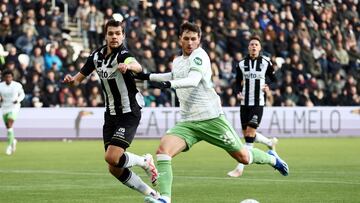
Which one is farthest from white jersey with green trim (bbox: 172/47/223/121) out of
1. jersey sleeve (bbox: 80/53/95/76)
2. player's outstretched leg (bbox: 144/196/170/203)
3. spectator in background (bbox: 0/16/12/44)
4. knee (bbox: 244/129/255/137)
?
spectator in background (bbox: 0/16/12/44)

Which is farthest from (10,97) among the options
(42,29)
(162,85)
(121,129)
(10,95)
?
(162,85)

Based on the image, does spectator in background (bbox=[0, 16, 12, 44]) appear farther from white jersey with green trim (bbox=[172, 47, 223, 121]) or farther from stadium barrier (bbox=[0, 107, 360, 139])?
white jersey with green trim (bbox=[172, 47, 223, 121])

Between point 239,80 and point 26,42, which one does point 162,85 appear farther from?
point 26,42

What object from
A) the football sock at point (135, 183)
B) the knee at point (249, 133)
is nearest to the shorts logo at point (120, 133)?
the football sock at point (135, 183)

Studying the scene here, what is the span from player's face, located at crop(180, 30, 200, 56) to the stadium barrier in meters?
19.8

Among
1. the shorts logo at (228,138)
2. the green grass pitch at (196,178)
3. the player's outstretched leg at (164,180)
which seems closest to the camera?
the player's outstretched leg at (164,180)

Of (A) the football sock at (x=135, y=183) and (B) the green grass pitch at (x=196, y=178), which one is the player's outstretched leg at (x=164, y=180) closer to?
(A) the football sock at (x=135, y=183)

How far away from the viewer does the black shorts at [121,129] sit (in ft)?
39.9

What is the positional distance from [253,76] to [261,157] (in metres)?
6.17

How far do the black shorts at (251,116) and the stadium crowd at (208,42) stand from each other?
12.8m

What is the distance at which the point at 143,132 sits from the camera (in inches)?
1309

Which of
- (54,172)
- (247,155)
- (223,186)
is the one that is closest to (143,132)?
(54,172)

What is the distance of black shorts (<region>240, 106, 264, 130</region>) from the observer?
19.6 metres

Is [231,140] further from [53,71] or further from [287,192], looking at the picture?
[53,71]
